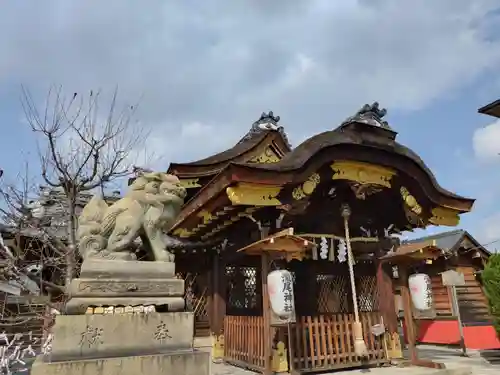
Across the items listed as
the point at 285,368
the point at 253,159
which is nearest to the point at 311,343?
the point at 285,368

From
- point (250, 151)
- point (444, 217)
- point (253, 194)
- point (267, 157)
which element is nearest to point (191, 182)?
point (250, 151)

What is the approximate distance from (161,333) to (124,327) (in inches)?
17.2

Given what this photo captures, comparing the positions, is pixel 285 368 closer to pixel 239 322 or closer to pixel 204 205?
pixel 239 322

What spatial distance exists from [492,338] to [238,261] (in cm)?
901

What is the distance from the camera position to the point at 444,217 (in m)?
9.74

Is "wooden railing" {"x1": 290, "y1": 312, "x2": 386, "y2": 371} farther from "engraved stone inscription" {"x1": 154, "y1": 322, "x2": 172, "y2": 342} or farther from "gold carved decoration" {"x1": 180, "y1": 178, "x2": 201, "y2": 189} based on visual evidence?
Result: "gold carved decoration" {"x1": 180, "y1": 178, "x2": 201, "y2": 189}

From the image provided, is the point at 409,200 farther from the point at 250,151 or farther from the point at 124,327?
the point at 124,327

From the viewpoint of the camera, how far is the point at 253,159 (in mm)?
13656

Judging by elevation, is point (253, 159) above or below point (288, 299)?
above

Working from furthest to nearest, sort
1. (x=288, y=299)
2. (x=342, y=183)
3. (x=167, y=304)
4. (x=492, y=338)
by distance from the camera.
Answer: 1. (x=492, y=338)
2. (x=342, y=183)
3. (x=288, y=299)
4. (x=167, y=304)

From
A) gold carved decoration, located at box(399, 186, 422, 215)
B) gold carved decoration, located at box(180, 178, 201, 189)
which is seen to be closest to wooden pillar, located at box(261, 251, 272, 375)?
gold carved decoration, located at box(399, 186, 422, 215)

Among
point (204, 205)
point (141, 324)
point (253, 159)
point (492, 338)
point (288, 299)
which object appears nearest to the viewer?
point (141, 324)

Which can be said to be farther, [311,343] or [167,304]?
[311,343]

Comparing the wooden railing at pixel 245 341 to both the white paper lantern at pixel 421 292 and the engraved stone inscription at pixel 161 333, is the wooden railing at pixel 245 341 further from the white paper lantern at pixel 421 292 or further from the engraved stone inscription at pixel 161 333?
the white paper lantern at pixel 421 292
